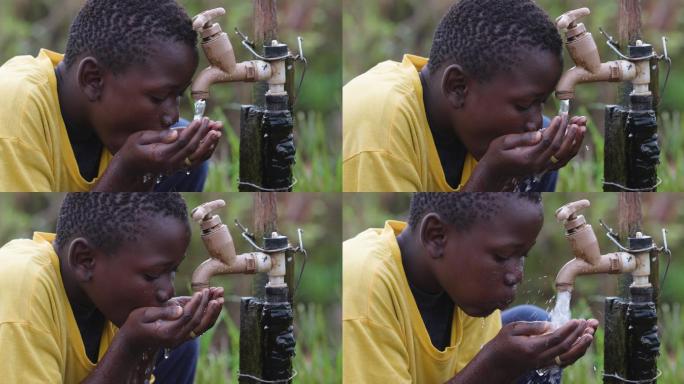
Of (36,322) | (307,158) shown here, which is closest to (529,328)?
(307,158)

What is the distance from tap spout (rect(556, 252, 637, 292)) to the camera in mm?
2393

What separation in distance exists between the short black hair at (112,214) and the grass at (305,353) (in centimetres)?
32

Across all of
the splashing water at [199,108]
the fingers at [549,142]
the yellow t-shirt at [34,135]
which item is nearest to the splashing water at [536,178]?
the fingers at [549,142]

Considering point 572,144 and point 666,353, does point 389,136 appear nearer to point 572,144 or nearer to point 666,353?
point 572,144

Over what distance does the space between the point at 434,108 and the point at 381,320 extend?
0.36 metres

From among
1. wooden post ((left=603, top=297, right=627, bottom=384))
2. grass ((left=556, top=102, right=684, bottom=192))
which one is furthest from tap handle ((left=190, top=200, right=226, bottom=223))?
wooden post ((left=603, top=297, right=627, bottom=384))

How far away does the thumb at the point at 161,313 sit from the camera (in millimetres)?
2225

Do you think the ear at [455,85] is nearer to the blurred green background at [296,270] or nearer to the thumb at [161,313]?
the blurred green background at [296,270]

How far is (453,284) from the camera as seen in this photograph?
7.51ft

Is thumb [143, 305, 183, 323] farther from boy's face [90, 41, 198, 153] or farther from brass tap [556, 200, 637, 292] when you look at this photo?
brass tap [556, 200, 637, 292]

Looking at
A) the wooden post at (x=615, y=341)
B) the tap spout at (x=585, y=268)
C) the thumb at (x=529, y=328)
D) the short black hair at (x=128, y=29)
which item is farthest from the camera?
the wooden post at (x=615, y=341)

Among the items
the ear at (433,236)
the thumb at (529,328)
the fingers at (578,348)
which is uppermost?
the ear at (433,236)

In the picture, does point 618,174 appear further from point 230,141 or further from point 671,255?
point 230,141

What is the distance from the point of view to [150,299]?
7.40ft
